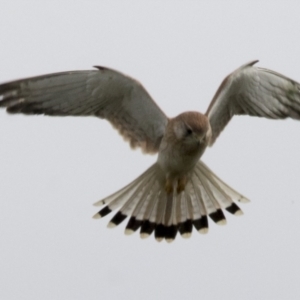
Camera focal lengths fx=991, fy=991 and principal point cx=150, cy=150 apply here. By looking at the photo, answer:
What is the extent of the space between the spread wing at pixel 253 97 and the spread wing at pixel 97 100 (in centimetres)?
71

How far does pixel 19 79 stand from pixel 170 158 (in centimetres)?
200

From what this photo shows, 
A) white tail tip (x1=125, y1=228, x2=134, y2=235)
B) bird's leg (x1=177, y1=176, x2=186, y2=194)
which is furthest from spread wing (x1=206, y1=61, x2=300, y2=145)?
white tail tip (x1=125, y1=228, x2=134, y2=235)

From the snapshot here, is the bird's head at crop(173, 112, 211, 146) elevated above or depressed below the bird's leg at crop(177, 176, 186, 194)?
above

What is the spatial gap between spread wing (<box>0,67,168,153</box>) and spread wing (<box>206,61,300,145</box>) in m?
0.71

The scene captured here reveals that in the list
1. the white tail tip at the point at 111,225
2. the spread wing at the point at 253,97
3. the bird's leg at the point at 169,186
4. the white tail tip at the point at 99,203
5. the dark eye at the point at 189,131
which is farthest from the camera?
the white tail tip at the point at 111,225

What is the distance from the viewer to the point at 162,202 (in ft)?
40.9

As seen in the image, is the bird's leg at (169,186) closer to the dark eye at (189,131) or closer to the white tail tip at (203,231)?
the white tail tip at (203,231)

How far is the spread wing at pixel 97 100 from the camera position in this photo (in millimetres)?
10844

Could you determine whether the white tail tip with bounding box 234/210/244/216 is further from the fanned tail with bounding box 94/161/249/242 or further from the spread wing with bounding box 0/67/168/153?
the spread wing with bounding box 0/67/168/153

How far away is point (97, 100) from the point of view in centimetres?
1134

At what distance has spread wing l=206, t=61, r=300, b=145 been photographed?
11.6 m

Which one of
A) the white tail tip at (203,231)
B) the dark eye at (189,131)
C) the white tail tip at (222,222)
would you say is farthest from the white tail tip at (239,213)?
the dark eye at (189,131)

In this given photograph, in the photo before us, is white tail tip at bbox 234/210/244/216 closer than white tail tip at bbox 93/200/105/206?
No

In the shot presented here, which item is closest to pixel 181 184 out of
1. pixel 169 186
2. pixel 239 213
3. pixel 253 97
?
pixel 169 186
